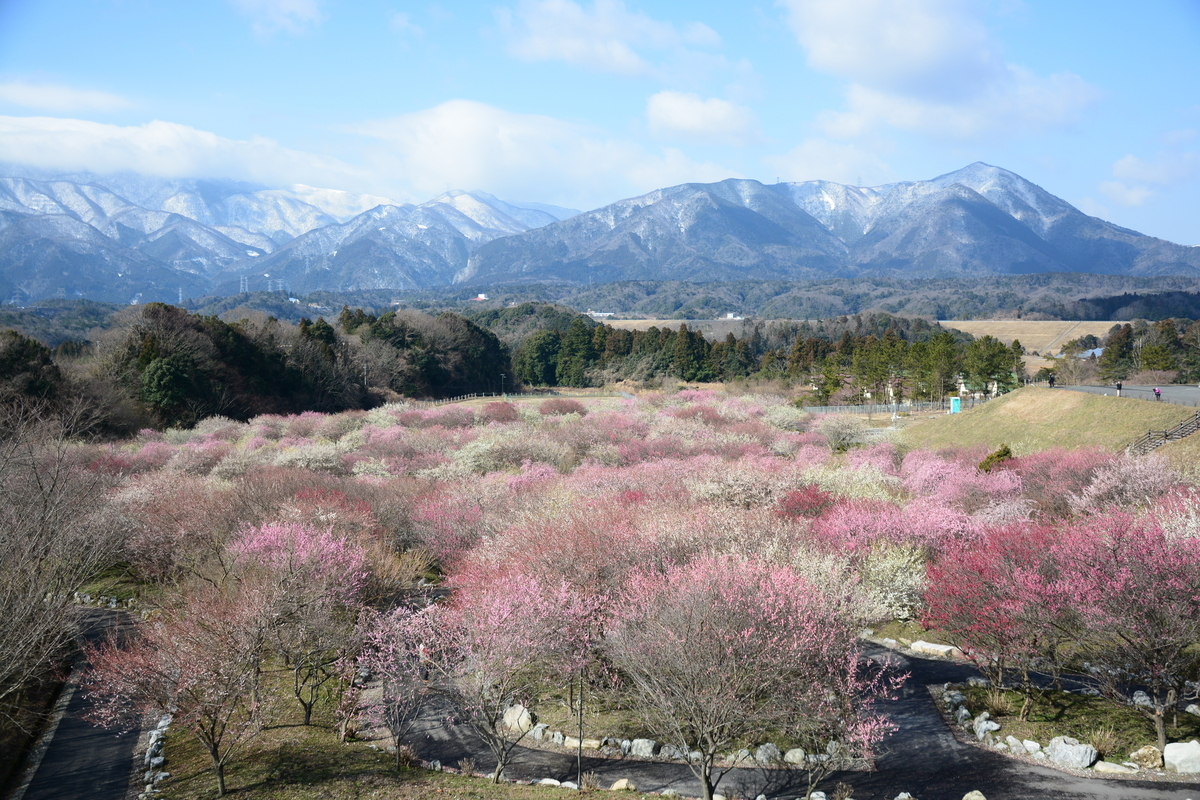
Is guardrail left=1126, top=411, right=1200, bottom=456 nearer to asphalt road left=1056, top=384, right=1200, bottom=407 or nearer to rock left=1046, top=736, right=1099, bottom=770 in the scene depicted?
asphalt road left=1056, top=384, right=1200, bottom=407

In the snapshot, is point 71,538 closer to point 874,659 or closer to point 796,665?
point 796,665

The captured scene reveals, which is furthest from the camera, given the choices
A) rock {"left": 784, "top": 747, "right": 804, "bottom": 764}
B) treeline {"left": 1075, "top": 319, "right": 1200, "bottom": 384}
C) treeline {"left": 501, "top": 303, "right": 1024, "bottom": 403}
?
treeline {"left": 501, "top": 303, "right": 1024, "bottom": 403}

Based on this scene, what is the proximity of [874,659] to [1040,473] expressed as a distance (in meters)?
14.2

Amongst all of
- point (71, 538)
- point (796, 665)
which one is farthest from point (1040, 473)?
point (71, 538)

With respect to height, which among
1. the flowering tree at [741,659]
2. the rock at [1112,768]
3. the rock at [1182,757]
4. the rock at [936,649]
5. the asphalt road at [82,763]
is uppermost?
the flowering tree at [741,659]

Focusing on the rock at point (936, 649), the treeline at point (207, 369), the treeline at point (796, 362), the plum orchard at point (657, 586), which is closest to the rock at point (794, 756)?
the plum orchard at point (657, 586)

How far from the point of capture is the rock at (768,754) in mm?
11258

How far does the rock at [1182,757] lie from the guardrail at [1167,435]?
74.7 ft

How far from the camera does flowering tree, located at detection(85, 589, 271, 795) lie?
10.5 m

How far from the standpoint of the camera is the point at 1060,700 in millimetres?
12648

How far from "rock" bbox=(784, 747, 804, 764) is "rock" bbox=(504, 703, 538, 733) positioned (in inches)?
174

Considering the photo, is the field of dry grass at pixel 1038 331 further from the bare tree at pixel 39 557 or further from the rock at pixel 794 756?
the bare tree at pixel 39 557

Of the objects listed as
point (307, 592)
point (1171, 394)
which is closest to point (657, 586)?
point (307, 592)

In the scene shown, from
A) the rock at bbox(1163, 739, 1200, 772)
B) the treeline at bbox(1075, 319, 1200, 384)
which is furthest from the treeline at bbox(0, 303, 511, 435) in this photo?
the treeline at bbox(1075, 319, 1200, 384)
